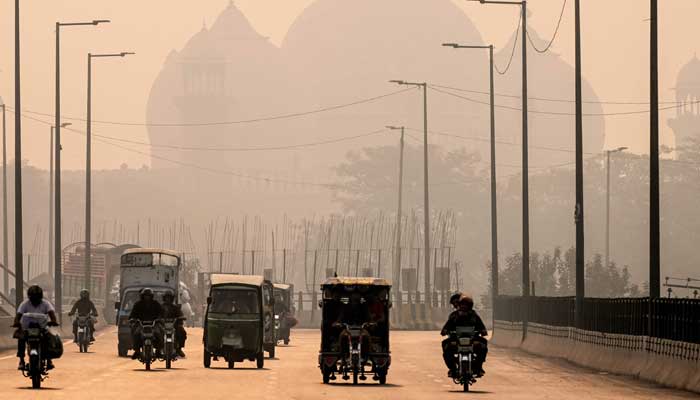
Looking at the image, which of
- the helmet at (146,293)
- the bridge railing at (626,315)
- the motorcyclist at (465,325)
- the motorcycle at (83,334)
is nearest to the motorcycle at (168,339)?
the helmet at (146,293)

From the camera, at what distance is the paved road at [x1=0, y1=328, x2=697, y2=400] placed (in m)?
31.2

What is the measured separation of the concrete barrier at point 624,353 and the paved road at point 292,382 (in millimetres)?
483

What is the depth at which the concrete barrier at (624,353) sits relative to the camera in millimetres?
33875

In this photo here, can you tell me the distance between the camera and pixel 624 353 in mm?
40500

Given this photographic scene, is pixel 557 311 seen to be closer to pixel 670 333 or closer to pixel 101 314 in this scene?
pixel 670 333

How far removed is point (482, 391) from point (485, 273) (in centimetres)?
11478

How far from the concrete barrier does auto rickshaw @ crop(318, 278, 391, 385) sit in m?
4.62

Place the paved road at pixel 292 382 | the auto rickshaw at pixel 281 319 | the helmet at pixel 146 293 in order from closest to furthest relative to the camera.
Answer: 1. the paved road at pixel 292 382
2. the helmet at pixel 146 293
3. the auto rickshaw at pixel 281 319

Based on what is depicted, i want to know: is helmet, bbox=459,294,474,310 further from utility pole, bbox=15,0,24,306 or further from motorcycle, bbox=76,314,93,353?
utility pole, bbox=15,0,24,306

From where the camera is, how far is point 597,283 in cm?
9888

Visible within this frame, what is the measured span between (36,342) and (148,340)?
24.5ft

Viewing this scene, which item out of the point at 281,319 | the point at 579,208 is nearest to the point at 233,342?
the point at 579,208

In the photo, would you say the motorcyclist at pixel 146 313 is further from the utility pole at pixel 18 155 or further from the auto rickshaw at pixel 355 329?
the utility pole at pixel 18 155

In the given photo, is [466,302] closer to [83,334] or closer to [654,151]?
[654,151]
